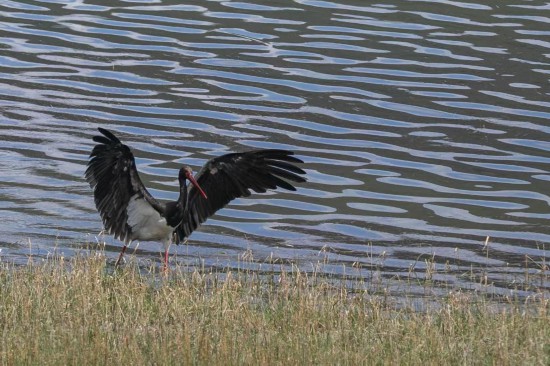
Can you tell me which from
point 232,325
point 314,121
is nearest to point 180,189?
point 232,325

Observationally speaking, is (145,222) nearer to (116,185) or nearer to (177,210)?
(177,210)

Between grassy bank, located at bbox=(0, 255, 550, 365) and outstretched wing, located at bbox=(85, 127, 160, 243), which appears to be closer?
grassy bank, located at bbox=(0, 255, 550, 365)

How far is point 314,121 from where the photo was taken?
707 inches

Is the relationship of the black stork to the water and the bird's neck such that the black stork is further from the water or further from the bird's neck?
the water

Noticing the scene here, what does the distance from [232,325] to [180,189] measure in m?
3.46

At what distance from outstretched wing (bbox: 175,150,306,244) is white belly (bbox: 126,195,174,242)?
0.19m

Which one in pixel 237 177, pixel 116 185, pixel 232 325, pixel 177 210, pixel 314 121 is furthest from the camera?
pixel 314 121

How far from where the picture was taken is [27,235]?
14188mm

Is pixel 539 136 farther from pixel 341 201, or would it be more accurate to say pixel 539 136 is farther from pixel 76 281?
pixel 76 281

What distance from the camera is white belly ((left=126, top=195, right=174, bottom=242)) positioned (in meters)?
12.9

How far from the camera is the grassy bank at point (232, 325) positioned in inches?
352

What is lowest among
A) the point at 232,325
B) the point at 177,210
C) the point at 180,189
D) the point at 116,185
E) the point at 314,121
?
the point at 314,121

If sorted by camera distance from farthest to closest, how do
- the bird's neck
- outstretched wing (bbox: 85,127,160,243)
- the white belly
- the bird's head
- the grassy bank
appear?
1. the bird's neck
2. the white belly
3. the bird's head
4. outstretched wing (bbox: 85,127,160,243)
5. the grassy bank

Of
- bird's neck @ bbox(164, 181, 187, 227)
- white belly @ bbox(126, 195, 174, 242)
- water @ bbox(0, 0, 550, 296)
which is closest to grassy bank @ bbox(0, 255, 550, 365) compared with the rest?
water @ bbox(0, 0, 550, 296)
